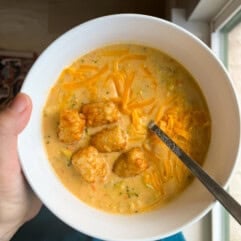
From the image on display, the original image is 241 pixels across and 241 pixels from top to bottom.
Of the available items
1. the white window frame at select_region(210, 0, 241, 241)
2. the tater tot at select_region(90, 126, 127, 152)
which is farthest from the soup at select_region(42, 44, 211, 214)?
the white window frame at select_region(210, 0, 241, 241)

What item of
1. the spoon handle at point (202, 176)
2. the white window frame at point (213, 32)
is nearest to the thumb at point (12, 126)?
the spoon handle at point (202, 176)

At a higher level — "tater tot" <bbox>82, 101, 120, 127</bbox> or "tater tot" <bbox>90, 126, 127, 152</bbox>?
"tater tot" <bbox>82, 101, 120, 127</bbox>

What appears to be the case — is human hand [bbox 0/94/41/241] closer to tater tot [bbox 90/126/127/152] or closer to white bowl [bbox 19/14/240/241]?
white bowl [bbox 19/14/240/241]

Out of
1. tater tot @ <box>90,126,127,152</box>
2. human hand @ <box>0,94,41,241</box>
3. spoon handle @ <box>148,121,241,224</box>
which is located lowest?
human hand @ <box>0,94,41,241</box>

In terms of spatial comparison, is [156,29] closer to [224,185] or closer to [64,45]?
[64,45]

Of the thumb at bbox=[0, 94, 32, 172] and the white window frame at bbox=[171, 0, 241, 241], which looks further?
the white window frame at bbox=[171, 0, 241, 241]

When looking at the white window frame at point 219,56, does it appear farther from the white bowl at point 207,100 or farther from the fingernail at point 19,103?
the fingernail at point 19,103

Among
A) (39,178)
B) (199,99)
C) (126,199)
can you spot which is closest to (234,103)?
(199,99)

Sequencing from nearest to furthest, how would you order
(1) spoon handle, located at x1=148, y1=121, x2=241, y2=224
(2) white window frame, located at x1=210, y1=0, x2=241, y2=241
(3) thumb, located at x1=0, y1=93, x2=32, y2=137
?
(1) spoon handle, located at x1=148, y1=121, x2=241, y2=224 < (3) thumb, located at x1=0, y1=93, x2=32, y2=137 < (2) white window frame, located at x1=210, y1=0, x2=241, y2=241
